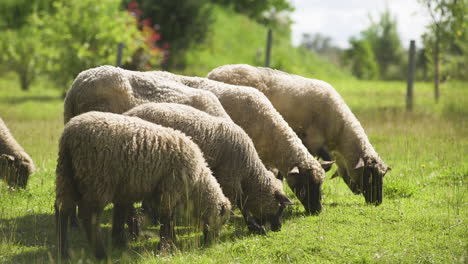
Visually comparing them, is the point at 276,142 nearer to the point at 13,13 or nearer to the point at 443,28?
the point at 443,28

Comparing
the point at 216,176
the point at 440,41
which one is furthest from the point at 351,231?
the point at 440,41

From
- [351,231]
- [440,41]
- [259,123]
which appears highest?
[440,41]

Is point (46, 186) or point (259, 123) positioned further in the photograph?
point (46, 186)

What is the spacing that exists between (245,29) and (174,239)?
Result: 995 inches

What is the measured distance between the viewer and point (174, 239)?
5.85 meters

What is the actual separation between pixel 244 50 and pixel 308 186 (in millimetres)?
21432

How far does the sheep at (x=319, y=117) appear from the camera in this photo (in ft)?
27.0

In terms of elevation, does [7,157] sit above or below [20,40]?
below

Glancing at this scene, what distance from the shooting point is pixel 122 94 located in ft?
23.3

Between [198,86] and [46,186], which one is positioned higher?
[198,86]

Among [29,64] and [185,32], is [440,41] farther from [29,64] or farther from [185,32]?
[29,64]

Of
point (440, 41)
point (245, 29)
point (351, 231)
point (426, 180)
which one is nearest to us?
point (351, 231)

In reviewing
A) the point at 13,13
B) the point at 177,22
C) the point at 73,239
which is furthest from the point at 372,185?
the point at 13,13

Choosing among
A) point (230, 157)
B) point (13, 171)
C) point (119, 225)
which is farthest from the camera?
point (13, 171)
